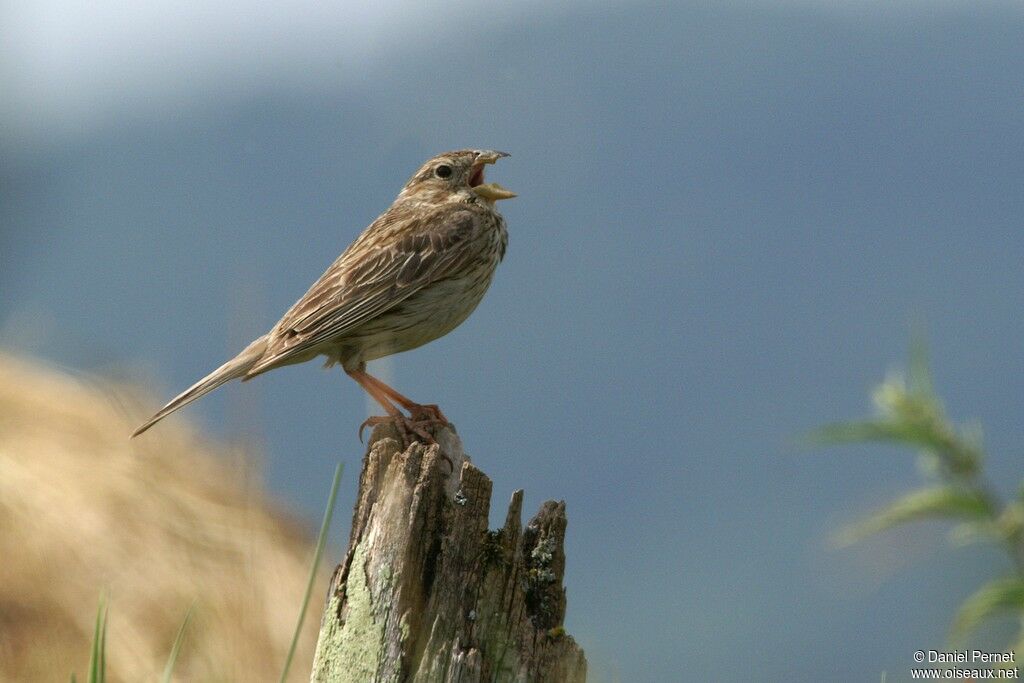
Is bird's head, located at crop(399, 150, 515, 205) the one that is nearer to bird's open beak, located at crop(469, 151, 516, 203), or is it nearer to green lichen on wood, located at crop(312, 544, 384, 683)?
bird's open beak, located at crop(469, 151, 516, 203)

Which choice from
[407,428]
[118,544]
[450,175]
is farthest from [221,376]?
[118,544]

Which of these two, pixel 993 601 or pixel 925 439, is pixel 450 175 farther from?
pixel 993 601

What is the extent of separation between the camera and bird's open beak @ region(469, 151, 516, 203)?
298 inches

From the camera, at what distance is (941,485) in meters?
4.36

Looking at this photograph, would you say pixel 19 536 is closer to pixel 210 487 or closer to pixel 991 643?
pixel 210 487

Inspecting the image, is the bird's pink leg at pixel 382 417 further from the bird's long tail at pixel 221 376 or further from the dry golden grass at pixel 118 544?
the dry golden grass at pixel 118 544

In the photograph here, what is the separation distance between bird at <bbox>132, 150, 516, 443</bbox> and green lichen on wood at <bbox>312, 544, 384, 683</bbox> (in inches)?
79.6

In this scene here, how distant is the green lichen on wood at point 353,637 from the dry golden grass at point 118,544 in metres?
5.43

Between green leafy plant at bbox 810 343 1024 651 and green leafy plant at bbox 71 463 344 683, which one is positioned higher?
green leafy plant at bbox 810 343 1024 651

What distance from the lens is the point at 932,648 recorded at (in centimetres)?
498

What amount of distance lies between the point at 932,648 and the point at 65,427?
1091 cm

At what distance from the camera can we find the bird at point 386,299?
21.4ft
